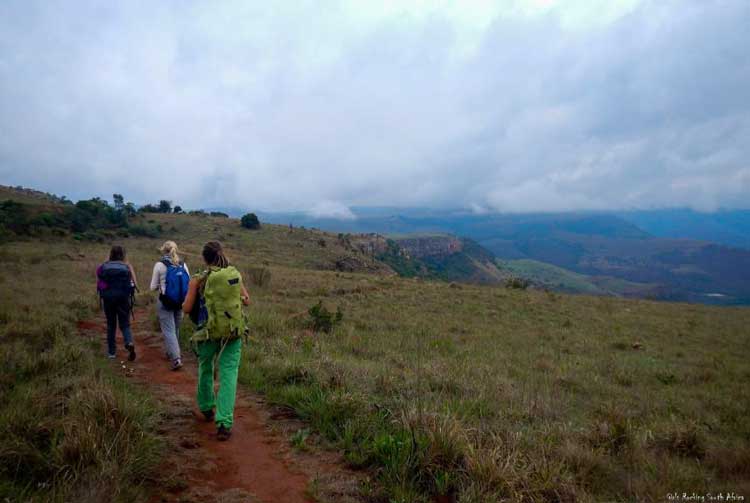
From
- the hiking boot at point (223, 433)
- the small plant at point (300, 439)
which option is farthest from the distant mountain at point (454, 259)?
the hiking boot at point (223, 433)

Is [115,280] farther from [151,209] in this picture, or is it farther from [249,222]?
[151,209]

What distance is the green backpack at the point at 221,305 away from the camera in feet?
16.3

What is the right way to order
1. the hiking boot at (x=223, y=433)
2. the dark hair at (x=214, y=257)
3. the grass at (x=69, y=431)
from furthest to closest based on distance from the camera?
the dark hair at (x=214, y=257)
the hiking boot at (x=223, y=433)
the grass at (x=69, y=431)

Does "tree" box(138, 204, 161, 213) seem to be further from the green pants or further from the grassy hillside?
the green pants

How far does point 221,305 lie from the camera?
4965mm

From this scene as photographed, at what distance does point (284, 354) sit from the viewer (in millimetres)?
7938

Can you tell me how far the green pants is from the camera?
4.86 meters

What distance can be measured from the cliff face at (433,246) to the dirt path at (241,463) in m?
164

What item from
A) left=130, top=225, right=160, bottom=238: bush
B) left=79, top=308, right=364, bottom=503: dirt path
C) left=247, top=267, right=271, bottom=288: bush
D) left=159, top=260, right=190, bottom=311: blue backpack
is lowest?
left=247, top=267, right=271, bottom=288: bush

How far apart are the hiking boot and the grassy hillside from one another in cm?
94

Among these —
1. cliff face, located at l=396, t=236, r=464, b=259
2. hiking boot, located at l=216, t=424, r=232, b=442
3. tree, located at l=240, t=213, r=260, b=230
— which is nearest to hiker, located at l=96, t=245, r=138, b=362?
hiking boot, located at l=216, t=424, r=232, b=442

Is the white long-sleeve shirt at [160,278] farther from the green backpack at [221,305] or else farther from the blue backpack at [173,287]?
the green backpack at [221,305]

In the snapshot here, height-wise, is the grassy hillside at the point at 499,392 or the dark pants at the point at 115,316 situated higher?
the dark pants at the point at 115,316

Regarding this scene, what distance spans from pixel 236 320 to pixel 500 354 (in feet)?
26.6
